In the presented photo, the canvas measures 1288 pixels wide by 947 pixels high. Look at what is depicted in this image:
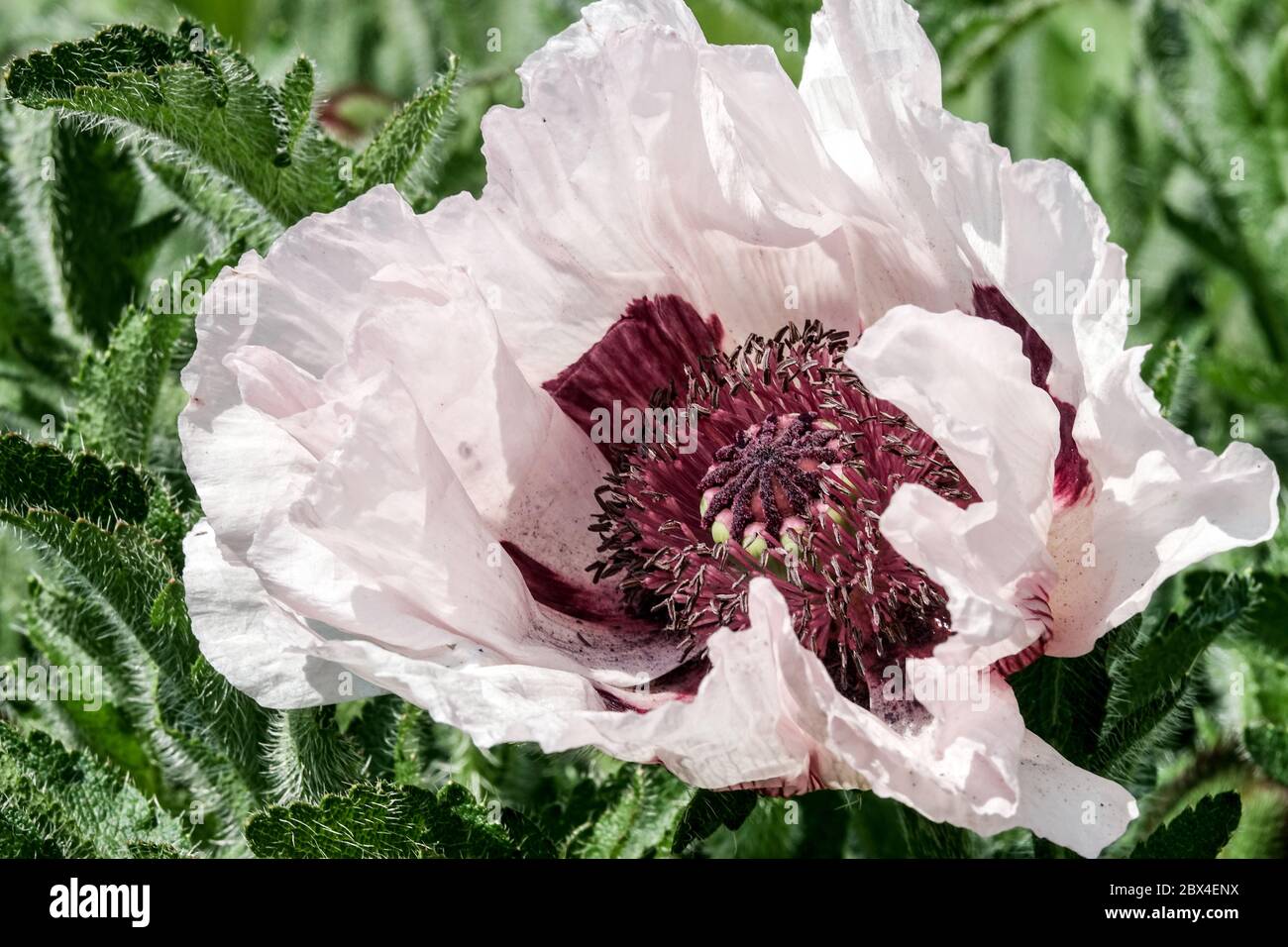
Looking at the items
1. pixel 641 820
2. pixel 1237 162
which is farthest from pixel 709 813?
pixel 1237 162

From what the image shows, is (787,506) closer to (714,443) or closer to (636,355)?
(714,443)

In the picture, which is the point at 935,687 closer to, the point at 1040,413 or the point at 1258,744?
the point at 1040,413

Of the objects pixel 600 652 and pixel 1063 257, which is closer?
pixel 1063 257

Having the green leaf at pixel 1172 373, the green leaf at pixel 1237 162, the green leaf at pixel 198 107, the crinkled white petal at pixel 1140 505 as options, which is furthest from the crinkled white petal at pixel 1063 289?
the green leaf at pixel 1237 162

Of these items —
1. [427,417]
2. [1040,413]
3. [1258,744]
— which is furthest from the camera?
[1258,744]
